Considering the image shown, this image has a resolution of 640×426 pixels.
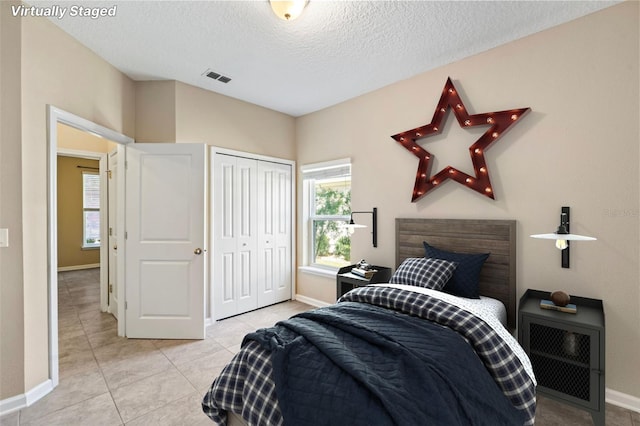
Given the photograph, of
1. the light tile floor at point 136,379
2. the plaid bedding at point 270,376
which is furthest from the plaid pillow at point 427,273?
the light tile floor at point 136,379

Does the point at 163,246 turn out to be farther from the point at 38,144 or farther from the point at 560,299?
the point at 560,299

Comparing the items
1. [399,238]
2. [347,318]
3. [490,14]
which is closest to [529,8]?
[490,14]

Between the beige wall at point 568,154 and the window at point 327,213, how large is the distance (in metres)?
1.07

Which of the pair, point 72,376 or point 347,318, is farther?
point 72,376

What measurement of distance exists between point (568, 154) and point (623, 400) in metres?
1.74

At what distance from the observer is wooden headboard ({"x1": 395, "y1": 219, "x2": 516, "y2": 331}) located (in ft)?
8.14

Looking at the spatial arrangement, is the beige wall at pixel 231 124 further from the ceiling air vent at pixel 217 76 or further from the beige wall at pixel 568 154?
the beige wall at pixel 568 154

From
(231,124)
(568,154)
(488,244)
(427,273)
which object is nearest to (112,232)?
(231,124)

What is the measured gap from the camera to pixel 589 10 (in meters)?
2.12

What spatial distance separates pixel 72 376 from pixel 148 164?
6.34 feet

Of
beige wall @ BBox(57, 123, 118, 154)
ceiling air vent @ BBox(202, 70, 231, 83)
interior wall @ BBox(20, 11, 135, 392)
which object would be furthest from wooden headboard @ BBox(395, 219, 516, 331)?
beige wall @ BBox(57, 123, 118, 154)

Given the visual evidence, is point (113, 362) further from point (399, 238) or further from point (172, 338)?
point (399, 238)

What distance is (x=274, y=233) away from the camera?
417 cm

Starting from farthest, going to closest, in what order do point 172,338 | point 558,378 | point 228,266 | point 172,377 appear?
point 228,266 < point 172,338 < point 172,377 < point 558,378
